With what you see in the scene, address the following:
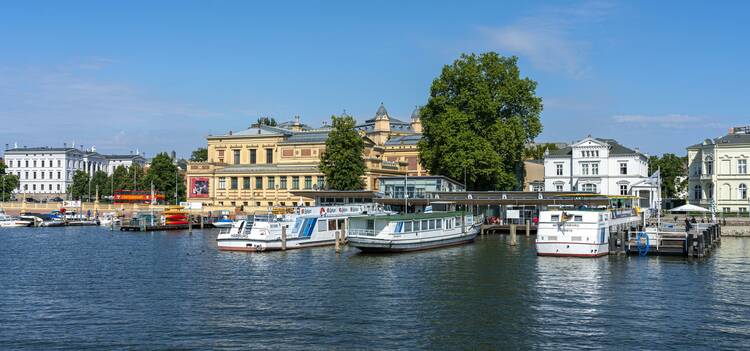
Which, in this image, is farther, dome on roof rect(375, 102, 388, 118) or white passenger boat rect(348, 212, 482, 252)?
dome on roof rect(375, 102, 388, 118)

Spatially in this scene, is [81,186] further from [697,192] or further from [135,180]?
[697,192]

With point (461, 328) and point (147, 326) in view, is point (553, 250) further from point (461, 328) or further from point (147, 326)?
point (147, 326)

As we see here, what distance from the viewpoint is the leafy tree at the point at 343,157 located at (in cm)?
9619

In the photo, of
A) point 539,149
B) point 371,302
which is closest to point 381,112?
point 539,149

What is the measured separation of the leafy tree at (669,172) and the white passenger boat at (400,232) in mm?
77711

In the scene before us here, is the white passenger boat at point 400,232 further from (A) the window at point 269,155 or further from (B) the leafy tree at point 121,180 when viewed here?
(B) the leafy tree at point 121,180

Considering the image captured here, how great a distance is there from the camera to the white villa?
103312 millimetres

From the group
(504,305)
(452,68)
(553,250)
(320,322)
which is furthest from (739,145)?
(320,322)

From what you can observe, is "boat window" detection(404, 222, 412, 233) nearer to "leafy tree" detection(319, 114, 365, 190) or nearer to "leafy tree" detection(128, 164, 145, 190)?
"leafy tree" detection(319, 114, 365, 190)

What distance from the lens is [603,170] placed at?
105 meters

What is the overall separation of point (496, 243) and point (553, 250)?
14.7 metres

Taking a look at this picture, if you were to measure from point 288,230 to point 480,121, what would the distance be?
38012 mm

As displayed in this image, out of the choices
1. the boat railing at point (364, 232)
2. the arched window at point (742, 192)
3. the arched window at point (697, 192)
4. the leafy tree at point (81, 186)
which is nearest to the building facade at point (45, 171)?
the leafy tree at point (81, 186)

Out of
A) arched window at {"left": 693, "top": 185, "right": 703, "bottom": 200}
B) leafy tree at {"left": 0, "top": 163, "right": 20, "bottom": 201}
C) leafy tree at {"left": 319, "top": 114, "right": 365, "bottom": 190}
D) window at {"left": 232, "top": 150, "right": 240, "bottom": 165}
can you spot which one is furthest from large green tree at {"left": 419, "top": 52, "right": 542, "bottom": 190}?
leafy tree at {"left": 0, "top": 163, "right": 20, "bottom": 201}
